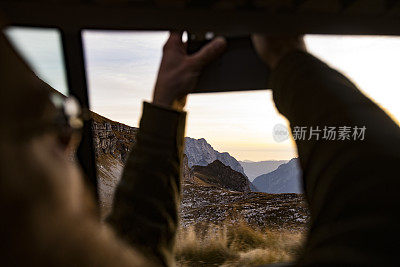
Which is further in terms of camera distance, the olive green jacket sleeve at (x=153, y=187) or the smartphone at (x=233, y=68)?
the smartphone at (x=233, y=68)

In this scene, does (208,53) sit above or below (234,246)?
above

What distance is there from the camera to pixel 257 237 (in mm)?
2037

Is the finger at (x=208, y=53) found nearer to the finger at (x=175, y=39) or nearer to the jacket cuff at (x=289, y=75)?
the finger at (x=175, y=39)

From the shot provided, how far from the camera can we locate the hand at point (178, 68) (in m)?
0.44

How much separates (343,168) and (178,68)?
1.01ft

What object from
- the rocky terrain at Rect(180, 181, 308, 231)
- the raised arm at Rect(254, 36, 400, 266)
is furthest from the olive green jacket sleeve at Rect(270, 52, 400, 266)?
the rocky terrain at Rect(180, 181, 308, 231)

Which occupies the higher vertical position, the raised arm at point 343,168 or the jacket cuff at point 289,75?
the jacket cuff at point 289,75

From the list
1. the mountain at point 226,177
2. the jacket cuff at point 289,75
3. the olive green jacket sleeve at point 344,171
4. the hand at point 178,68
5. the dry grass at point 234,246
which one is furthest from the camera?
the mountain at point 226,177

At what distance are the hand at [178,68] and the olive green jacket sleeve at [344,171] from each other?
0.60 ft

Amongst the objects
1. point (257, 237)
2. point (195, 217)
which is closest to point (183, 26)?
point (257, 237)

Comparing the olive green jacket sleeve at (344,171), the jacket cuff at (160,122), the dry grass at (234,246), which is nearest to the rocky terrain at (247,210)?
the dry grass at (234,246)

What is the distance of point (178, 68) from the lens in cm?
45

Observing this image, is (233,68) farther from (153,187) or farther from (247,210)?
(247,210)

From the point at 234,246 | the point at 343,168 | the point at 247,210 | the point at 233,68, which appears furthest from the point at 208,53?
the point at 247,210
